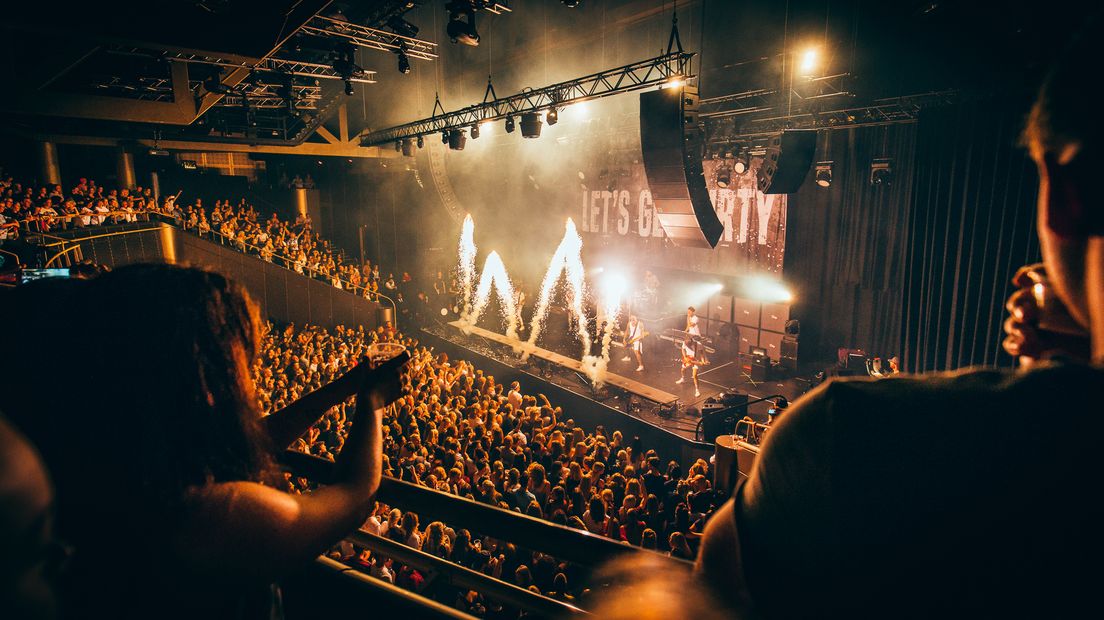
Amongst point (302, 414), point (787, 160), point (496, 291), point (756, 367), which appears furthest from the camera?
point (496, 291)

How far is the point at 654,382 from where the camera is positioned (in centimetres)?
1295

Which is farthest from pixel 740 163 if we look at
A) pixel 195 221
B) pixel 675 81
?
pixel 195 221

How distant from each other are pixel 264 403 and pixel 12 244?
807cm

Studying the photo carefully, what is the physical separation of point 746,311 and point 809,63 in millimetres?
6653

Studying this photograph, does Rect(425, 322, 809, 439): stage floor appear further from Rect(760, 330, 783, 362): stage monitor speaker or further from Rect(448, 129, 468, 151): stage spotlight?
Rect(448, 129, 468, 151): stage spotlight

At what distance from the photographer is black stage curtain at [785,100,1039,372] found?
9367 millimetres

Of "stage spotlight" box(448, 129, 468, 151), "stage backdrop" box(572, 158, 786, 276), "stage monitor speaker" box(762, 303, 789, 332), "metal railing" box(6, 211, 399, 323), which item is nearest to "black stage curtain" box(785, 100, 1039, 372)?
"stage monitor speaker" box(762, 303, 789, 332)

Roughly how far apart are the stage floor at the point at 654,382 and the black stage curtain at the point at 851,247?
6.83 feet

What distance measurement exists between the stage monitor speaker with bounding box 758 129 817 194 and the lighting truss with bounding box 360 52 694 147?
256cm

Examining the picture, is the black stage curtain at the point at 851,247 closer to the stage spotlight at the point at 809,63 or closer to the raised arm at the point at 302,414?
the stage spotlight at the point at 809,63

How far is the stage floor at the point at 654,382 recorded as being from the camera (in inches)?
428

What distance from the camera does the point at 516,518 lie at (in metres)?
1.37

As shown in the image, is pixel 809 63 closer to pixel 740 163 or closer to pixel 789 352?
pixel 740 163

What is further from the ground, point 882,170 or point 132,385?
point 882,170
